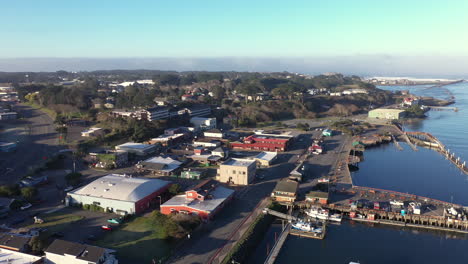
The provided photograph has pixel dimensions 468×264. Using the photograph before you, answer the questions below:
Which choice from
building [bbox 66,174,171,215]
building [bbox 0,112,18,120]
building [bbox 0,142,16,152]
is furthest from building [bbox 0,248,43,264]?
building [bbox 0,112,18,120]

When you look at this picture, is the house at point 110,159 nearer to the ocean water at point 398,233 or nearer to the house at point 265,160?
the house at point 265,160

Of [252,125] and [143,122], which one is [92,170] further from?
[252,125]

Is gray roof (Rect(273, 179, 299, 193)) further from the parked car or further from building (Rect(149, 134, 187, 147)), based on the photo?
building (Rect(149, 134, 187, 147))

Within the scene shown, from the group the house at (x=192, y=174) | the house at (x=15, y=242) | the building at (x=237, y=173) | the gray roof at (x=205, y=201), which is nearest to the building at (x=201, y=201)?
the gray roof at (x=205, y=201)

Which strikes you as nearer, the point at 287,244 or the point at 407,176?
the point at 287,244

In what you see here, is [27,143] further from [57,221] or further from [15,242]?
[15,242]

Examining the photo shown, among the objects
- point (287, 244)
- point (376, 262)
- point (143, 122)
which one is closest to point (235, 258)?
point (287, 244)
